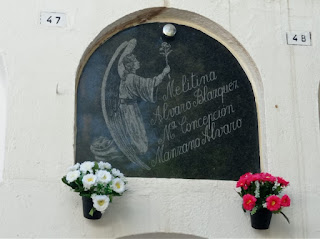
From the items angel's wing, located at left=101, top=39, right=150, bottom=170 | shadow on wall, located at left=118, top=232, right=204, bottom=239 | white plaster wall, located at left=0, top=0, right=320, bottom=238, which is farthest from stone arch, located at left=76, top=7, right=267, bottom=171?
shadow on wall, located at left=118, top=232, right=204, bottom=239

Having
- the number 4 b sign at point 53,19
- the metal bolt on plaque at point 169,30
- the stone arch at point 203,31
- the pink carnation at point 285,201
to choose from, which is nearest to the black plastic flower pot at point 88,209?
the stone arch at point 203,31

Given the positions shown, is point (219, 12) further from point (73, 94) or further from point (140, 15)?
point (73, 94)

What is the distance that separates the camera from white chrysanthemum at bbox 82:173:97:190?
664cm

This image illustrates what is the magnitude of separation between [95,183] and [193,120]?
4.42ft

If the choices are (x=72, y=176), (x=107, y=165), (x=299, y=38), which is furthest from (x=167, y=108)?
(x=299, y=38)

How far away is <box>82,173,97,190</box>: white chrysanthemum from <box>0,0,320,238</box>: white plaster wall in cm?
35

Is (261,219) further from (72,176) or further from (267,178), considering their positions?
(72,176)

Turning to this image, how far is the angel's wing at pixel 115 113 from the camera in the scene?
7301mm

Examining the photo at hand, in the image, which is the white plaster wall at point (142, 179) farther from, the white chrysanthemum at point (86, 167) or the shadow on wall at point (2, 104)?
the white chrysanthemum at point (86, 167)

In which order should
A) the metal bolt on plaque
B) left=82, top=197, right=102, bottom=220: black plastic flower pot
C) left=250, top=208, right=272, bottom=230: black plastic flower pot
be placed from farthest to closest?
the metal bolt on plaque < left=250, top=208, right=272, bottom=230: black plastic flower pot < left=82, top=197, right=102, bottom=220: black plastic flower pot

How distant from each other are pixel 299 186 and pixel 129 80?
191 cm

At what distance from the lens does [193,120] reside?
24.8 feet

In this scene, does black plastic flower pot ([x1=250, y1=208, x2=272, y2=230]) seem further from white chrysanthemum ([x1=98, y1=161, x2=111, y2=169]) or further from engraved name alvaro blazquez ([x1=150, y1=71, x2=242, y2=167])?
white chrysanthemum ([x1=98, y1=161, x2=111, y2=169])

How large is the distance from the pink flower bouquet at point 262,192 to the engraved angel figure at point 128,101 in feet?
3.13
